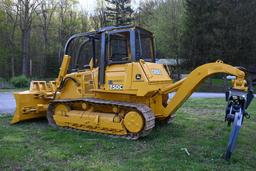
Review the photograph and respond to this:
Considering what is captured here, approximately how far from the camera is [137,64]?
8.39 meters

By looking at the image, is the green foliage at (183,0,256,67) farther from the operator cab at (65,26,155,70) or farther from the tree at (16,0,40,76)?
the operator cab at (65,26,155,70)

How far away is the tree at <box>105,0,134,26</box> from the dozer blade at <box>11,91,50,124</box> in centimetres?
3801

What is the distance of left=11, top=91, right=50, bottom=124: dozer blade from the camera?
33.4 ft

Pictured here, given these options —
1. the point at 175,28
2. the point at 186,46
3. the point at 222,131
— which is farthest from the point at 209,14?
the point at 222,131

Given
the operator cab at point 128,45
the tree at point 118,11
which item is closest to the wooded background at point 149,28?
the tree at point 118,11

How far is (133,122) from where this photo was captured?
8.17 metres

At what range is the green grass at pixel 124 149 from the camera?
6223 mm

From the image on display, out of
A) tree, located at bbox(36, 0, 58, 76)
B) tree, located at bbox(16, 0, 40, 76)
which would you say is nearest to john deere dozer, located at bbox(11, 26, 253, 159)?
tree, located at bbox(16, 0, 40, 76)

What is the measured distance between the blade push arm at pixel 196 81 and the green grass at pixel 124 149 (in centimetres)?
79

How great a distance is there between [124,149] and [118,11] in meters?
42.2

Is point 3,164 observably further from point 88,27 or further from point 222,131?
point 88,27

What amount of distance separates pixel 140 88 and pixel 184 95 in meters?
1.04

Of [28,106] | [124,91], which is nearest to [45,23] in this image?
[28,106]

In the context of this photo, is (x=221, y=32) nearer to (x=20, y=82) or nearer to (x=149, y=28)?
(x=149, y=28)
